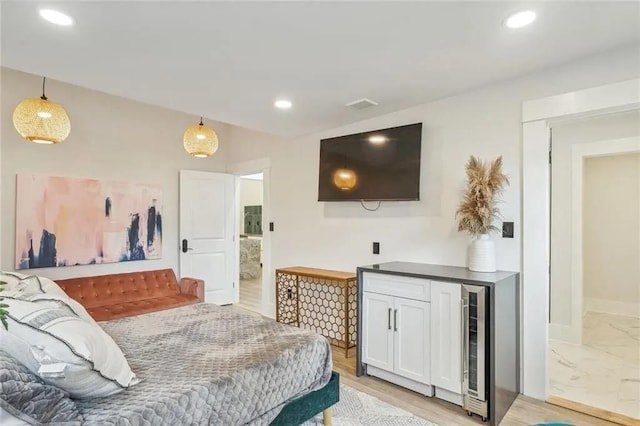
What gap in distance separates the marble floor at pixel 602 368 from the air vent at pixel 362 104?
9.01 ft

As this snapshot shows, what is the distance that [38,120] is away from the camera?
286cm

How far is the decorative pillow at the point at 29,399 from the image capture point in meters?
1.13

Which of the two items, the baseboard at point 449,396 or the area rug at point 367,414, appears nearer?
the area rug at point 367,414

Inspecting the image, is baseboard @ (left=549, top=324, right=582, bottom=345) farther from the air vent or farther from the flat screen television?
the air vent

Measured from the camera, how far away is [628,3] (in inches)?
69.9

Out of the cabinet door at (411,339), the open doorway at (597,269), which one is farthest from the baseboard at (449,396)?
the open doorway at (597,269)

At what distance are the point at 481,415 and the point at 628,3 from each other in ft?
8.23

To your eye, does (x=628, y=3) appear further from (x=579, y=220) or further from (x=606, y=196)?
(x=606, y=196)

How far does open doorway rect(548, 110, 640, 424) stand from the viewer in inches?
110

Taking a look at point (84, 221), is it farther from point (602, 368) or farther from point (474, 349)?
point (602, 368)

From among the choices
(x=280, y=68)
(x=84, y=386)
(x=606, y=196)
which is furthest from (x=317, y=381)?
(x=606, y=196)

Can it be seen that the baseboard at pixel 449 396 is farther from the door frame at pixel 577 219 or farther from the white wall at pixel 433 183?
the door frame at pixel 577 219

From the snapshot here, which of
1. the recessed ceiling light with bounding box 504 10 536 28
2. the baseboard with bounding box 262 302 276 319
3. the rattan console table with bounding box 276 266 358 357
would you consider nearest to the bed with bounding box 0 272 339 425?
the rattan console table with bounding box 276 266 358 357

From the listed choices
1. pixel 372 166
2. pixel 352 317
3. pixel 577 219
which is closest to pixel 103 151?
pixel 372 166
